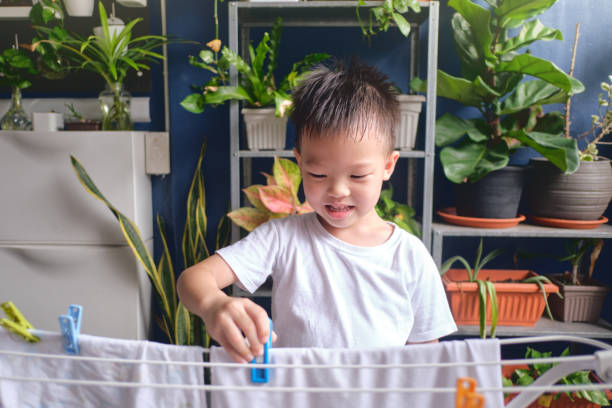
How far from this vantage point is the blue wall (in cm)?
163

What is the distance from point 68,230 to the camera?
1.46 metres

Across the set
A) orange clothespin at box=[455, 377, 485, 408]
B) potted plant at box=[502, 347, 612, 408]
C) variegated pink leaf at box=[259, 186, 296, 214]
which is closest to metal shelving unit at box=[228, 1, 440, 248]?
variegated pink leaf at box=[259, 186, 296, 214]

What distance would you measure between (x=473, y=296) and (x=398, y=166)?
0.60 meters

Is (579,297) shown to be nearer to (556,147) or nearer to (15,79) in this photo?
(556,147)

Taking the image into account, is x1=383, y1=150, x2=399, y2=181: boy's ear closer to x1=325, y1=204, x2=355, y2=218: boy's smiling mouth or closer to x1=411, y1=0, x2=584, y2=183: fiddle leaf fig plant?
x1=325, y1=204, x2=355, y2=218: boy's smiling mouth

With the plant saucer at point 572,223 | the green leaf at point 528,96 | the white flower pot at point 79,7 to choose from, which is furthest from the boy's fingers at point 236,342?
the white flower pot at point 79,7

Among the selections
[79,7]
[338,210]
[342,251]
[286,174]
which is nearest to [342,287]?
[342,251]

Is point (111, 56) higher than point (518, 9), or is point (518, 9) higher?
point (518, 9)

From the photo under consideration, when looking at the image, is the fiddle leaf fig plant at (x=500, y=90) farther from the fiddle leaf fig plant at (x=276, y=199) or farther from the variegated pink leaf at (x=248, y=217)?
the variegated pink leaf at (x=248, y=217)

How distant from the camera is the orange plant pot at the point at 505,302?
141 centimetres

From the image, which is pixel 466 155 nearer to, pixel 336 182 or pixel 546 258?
pixel 546 258

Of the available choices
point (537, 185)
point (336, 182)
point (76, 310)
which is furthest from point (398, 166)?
point (76, 310)

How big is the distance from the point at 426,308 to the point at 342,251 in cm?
21

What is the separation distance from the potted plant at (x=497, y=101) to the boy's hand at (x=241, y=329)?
1057 millimetres
